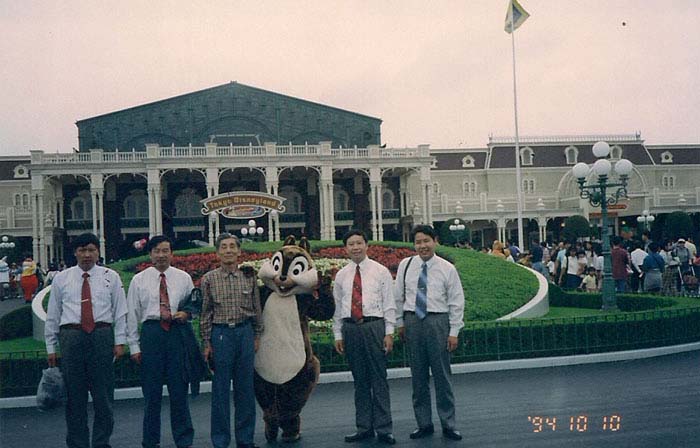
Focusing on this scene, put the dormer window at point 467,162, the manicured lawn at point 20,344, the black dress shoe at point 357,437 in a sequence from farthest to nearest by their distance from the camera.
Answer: the dormer window at point 467,162 → the manicured lawn at point 20,344 → the black dress shoe at point 357,437

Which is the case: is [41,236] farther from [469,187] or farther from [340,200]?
[469,187]

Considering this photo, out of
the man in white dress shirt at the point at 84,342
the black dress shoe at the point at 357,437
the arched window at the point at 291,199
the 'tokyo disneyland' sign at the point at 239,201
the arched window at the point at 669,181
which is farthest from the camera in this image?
the arched window at the point at 669,181

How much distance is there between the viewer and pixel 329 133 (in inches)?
1785

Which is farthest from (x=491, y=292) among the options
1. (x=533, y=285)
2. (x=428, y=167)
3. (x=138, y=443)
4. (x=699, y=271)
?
(x=428, y=167)

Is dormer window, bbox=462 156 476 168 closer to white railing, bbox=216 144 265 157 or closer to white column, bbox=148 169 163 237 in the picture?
white railing, bbox=216 144 265 157

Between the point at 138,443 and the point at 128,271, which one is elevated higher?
the point at 128,271

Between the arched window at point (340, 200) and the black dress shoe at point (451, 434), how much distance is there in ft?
129

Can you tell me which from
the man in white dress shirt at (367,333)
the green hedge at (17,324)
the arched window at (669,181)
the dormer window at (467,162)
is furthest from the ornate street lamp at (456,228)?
the man in white dress shirt at (367,333)

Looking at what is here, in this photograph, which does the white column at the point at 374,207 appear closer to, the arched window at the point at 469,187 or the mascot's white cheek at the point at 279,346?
the arched window at the point at 469,187

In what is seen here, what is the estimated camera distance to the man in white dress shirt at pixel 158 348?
5.79m

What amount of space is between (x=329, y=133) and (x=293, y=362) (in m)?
40.0

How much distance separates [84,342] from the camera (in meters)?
5.69

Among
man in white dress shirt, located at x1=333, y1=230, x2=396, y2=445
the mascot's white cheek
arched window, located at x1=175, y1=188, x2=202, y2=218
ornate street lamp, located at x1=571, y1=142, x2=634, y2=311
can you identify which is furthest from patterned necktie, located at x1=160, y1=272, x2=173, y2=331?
arched window, located at x1=175, y1=188, x2=202, y2=218

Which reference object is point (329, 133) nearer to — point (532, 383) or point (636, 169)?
point (636, 169)
